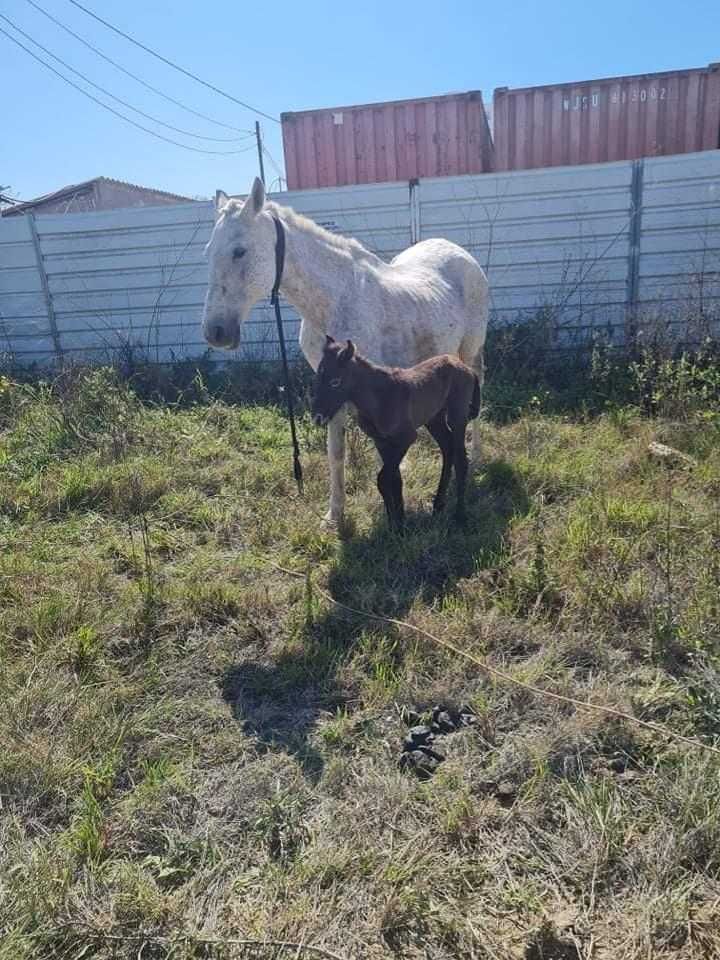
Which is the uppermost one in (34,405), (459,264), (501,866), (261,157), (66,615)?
(261,157)

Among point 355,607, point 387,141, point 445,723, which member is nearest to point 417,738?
point 445,723

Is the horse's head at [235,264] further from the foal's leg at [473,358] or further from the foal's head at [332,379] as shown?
the foal's leg at [473,358]

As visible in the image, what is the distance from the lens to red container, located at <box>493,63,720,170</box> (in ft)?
31.6

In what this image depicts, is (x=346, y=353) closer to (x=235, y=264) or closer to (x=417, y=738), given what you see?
(x=235, y=264)

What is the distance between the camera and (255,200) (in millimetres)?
3689

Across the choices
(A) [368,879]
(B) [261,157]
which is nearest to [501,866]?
(A) [368,879]

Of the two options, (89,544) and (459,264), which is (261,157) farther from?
(89,544)

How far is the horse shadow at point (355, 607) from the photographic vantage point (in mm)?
2621

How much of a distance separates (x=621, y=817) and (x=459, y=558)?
1780mm

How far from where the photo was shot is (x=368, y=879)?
189 cm

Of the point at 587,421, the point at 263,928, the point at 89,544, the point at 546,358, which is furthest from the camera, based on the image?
the point at 546,358

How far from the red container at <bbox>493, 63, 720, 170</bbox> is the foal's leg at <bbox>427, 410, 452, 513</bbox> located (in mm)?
7766

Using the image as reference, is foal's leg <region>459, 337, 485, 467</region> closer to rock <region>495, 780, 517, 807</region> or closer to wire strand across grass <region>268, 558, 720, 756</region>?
wire strand across grass <region>268, 558, 720, 756</region>

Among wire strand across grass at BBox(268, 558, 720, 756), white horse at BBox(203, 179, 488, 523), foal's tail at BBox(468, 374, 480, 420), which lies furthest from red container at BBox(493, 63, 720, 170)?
wire strand across grass at BBox(268, 558, 720, 756)
